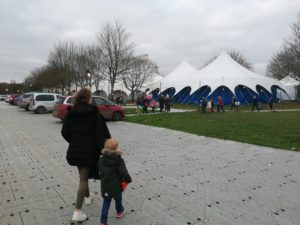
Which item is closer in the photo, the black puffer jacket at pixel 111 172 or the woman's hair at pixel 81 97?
the black puffer jacket at pixel 111 172

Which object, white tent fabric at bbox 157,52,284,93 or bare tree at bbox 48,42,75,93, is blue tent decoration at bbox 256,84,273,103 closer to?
white tent fabric at bbox 157,52,284,93

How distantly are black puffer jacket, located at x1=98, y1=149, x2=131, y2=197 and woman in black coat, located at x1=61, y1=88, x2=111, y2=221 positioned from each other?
10.6 inches

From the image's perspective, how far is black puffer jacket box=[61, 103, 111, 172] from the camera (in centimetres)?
404

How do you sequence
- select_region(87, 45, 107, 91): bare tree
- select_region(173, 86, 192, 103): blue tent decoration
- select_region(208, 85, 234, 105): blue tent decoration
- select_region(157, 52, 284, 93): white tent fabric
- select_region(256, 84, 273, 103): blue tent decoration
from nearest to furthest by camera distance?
1. select_region(87, 45, 107, 91): bare tree
2. select_region(208, 85, 234, 105): blue tent decoration
3. select_region(157, 52, 284, 93): white tent fabric
4. select_region(256, 84, 273, 103): blue tent decoration
5. select_region(173, 86, 192, 103): blue tent decoration

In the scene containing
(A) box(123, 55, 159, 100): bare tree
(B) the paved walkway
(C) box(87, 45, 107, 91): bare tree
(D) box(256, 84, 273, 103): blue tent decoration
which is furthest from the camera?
(A) box(123, 55, 159, 100): bare tree

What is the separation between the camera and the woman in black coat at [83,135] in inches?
159

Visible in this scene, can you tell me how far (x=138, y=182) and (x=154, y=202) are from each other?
1.12 m

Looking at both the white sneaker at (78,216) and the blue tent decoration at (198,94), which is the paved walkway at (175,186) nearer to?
the white sneaker at (78,216)

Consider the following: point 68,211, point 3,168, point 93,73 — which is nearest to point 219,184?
point 68,211

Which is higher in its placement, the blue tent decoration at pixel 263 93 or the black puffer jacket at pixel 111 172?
the blue tent decoration at pixel 263 93

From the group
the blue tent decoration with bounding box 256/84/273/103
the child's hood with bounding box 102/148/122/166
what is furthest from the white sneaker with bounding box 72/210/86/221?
the blue tent decoration with bounding box 256/84/273/103

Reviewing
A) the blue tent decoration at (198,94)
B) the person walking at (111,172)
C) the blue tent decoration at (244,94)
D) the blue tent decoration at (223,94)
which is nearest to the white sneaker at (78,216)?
the person walking at (111,172)

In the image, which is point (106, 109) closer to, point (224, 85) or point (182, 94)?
point (224, 85)

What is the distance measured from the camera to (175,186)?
220 inches
